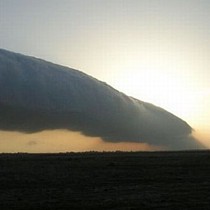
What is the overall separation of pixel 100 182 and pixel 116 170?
7.85 m

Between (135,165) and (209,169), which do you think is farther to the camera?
(135,165)

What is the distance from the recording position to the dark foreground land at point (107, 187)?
75.2 feet

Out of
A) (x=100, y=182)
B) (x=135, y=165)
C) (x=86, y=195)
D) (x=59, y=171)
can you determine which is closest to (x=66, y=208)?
(x=86, y=195)

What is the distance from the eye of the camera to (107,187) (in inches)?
1132

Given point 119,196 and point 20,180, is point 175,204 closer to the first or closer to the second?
point 119,196

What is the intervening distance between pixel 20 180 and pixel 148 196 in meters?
10.7

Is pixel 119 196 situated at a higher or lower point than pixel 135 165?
lower

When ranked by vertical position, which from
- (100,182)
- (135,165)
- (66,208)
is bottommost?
(66,208)

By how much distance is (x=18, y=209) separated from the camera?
21969mm

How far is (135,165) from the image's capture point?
145 ft

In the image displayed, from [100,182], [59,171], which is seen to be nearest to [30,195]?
[100,182]

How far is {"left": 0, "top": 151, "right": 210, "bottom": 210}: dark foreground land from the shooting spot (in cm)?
2291

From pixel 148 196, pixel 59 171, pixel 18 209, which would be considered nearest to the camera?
pixel 18 209

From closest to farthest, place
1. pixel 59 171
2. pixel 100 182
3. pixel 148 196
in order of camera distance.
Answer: pixel 148 196 → pixel 100 182 → pixel 59 171
